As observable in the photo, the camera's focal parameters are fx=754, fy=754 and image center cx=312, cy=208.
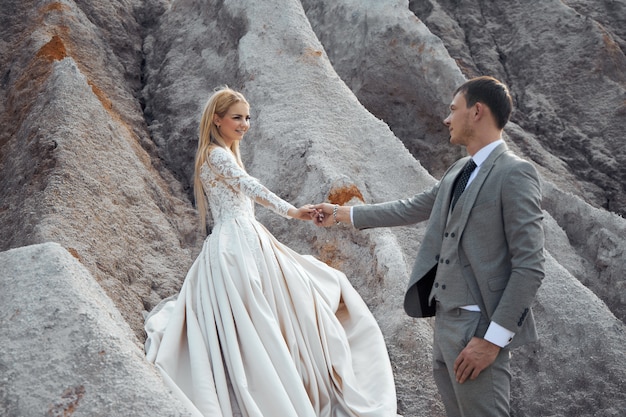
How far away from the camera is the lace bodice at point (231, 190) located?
14.2 feet

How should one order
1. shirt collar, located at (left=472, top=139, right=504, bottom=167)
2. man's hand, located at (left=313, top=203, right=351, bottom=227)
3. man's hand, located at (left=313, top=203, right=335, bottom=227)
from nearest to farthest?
shirt collar, located at (left=472, top=139, right=504, bottom=167)
man's hand, located at (left=313, top=203, right=351, bottom=227)
man's hand, located at (left=313, top=203, right=335, bottom=227)

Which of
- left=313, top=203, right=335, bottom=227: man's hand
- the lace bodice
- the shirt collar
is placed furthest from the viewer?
the lace bodice

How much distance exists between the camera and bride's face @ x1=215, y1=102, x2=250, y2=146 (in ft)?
14.7

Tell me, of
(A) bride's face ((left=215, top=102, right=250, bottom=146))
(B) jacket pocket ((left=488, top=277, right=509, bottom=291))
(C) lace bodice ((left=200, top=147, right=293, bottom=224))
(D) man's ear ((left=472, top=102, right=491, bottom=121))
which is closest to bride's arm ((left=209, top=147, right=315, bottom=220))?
(C) lace bodice ((left=200, top=147, right=293, bottom=224))

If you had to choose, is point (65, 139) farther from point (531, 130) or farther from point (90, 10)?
point (531, 130)

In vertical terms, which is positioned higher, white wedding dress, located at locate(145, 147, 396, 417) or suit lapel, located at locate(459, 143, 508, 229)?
suit lapel, located at locate(459, 143, 508, 229)

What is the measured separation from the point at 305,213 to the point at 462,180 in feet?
4.83

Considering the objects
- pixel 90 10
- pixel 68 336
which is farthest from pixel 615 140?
pixel 68 336

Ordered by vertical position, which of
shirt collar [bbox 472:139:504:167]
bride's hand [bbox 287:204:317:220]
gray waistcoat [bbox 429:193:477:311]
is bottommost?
bride's hand [bbox 287:204:317:220]

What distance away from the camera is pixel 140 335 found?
14.5 feet

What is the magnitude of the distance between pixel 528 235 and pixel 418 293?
0.55 m

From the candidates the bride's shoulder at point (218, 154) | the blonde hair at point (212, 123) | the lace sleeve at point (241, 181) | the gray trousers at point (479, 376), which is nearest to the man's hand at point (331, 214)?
the lace sleeve at point (241, 181)

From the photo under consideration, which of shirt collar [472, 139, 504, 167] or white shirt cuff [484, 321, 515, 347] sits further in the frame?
shirt collar [472, 139, 504, 167]

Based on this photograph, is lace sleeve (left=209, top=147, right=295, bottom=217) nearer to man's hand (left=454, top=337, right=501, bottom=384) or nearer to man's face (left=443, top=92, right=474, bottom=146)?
man's face (left=443, top=92, right=474, bottom=146)
